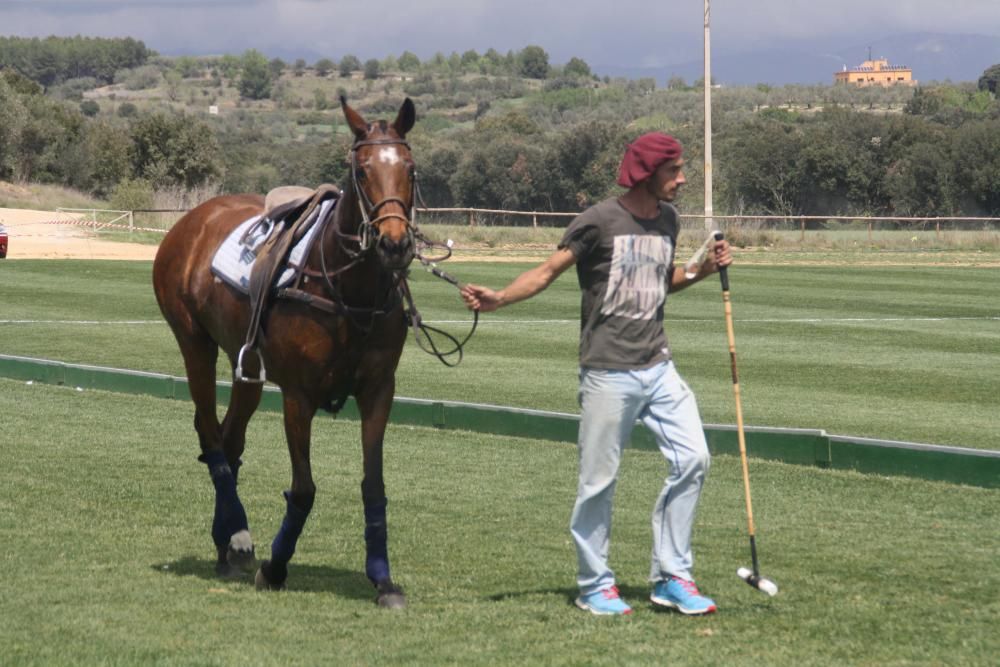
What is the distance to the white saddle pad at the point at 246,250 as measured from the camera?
26.3ft

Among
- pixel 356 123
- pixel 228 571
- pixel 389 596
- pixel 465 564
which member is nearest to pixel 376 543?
pixel 389 596

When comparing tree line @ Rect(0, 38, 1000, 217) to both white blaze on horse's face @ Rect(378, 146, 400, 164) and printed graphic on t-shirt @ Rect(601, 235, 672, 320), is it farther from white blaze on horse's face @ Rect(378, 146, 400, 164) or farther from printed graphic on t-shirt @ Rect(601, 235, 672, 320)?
printed graphic on t-shirt @ Rect(601, 235, 672, 320)

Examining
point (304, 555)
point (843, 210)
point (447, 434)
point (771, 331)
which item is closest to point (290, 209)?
point (304, 555)

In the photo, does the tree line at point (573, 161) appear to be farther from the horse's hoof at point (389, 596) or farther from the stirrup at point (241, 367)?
the horse's hoof at point (389, 596)

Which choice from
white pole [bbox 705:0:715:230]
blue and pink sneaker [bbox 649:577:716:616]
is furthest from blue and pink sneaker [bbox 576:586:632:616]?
white pole [bbox 705:0:715:230]

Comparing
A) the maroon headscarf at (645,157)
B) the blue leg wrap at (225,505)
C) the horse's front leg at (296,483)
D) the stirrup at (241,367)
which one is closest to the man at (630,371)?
the maroon headscarf at (645,157)

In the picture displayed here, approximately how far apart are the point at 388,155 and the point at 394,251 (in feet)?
1.87

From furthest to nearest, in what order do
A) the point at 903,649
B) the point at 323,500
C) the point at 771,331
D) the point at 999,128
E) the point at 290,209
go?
the point at 999,128, the point at 771,331, the point at 323,500, the point at 290,209, the point at 903,649

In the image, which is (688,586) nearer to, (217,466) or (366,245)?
(366,245)

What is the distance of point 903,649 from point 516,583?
6.90 ft

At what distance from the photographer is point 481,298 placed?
24.2ft

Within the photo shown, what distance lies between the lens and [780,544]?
8.81 metres

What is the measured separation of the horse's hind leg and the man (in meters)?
2.14

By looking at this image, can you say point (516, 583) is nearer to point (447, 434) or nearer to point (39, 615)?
point (39, 615)
